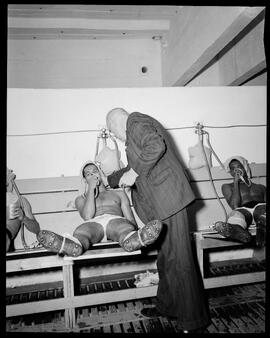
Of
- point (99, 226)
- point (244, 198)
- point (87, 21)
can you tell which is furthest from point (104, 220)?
point (87, 21)

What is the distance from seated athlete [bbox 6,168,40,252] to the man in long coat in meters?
1.22

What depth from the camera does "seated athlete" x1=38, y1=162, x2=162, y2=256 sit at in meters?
A: 1.89

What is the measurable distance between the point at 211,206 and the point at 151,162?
1.63m

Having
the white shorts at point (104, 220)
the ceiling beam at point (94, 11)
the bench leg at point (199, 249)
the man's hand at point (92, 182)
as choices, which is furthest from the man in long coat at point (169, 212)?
the ceiling beam at point (94, 11)

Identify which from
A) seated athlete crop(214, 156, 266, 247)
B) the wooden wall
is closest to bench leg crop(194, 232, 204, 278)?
seated athlete crop(214, 156, 266, 247)

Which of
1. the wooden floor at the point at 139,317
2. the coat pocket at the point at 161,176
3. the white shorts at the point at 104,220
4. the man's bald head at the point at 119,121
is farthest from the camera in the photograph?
the white shorts at the point at 104,220

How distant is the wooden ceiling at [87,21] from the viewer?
11.8ft

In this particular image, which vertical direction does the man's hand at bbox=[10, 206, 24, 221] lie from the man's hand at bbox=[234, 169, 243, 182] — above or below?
below

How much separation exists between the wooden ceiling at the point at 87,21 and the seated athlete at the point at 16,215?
2.27 meters

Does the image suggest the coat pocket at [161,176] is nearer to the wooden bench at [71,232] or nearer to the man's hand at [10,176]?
the wooden bench at [71,232]

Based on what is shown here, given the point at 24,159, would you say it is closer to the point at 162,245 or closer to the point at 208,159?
the point at 162,245

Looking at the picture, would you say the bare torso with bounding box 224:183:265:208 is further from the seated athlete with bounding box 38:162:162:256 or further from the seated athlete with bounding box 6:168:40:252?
the seated athlete with bounding box 6:168:40:252

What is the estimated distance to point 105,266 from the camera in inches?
123

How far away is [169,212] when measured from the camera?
6.51 feet
